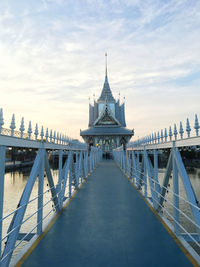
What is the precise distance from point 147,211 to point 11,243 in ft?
11.8

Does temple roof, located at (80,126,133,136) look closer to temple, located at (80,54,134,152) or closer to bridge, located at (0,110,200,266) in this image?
temple, located at (80,54,134,152)

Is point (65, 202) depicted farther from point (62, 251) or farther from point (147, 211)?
point (62, 251)

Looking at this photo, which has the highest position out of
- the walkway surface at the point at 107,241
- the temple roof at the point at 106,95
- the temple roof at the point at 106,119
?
the temple roof at the point at 106,95

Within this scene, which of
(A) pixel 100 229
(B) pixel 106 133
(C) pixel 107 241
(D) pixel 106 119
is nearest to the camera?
Answer: (C) pixel 107 241

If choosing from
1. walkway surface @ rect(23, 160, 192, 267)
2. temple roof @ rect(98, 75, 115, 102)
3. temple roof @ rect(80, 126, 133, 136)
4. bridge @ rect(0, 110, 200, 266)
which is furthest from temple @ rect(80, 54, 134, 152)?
bridge @ rect(0, 110, 200, 266)

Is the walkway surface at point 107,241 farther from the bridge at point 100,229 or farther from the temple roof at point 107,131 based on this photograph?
the temple roof at point 107,131

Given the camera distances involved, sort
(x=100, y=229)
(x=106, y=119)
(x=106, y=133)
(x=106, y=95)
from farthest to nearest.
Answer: (x=106, y=95), (x=106, y=119), (x=106, y=133), (x=100, y=229)

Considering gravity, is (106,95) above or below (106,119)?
above

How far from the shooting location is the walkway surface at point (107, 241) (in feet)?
9.49

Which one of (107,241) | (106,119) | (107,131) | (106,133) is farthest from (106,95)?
(107,241)

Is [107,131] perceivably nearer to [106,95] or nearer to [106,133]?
[106,133]

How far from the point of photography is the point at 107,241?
3.51 m

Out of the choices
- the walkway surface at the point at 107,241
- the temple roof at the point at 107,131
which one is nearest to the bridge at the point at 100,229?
the walkway surface at the point at 107,241

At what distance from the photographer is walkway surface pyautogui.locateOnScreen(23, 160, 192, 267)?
9.49 ft
